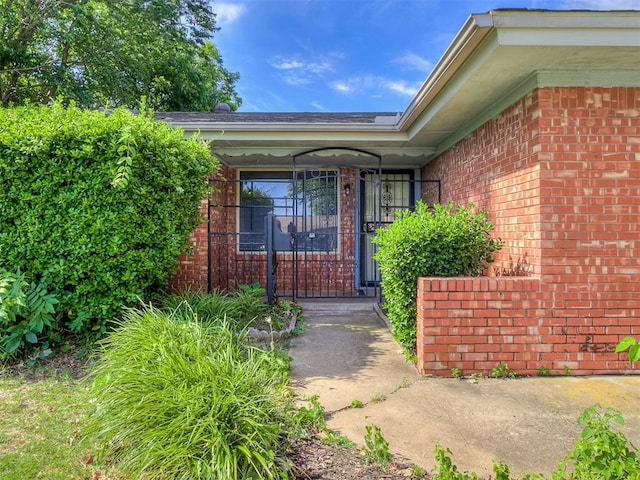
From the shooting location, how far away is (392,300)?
402 cm

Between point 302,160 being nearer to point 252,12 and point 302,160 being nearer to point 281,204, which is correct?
point 281,204

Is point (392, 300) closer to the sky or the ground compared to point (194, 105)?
closer to the ground

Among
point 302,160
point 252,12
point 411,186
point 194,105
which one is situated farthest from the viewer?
point 194,105

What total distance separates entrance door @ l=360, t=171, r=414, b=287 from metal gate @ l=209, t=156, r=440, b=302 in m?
0.02

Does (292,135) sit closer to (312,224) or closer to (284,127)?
(284,127)

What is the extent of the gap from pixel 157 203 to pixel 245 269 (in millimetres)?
3499

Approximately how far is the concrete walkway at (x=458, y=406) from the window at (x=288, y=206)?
3.40 meters

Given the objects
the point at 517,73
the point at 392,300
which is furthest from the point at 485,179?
the point at 392,300

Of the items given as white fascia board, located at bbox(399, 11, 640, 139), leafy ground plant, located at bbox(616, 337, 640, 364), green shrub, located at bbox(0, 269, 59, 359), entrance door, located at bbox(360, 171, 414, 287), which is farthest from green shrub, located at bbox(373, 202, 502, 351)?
entrance door, located at bbox(360, 171, 414, 287)

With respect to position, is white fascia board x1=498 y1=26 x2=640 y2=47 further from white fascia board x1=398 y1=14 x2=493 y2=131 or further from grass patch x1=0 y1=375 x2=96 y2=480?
grass patch x1=0 y1=375 x2=96 y2=480

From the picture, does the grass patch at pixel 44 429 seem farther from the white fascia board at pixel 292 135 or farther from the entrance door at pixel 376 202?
the entrance door at pixel 376 202

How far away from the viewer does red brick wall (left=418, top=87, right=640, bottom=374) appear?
3.42 meters

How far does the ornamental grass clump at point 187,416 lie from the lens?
6.16 ft

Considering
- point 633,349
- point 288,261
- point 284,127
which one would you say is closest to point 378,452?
point 633,349
